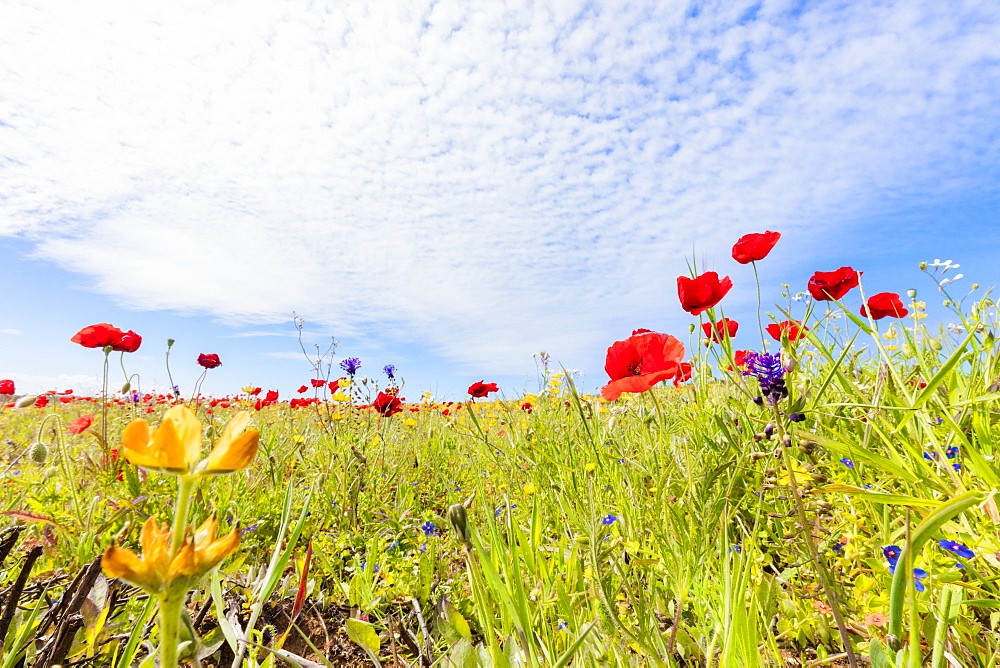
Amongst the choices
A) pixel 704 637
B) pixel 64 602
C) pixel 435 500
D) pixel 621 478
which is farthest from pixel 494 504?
pixel 64 602

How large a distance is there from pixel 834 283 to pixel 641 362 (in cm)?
91

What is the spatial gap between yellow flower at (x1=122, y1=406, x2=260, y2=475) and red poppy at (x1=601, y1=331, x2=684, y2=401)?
106 cm

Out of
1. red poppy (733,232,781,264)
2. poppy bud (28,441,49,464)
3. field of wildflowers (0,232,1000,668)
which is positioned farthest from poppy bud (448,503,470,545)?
poppy bud (28,441,49,464)

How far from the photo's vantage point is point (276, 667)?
1.30 meters

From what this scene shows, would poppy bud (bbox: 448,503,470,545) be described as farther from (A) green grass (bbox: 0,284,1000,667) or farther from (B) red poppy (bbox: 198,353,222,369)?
(B) red poppy (bbox: 198,353,222,369)

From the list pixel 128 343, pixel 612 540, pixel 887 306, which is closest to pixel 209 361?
pixel 128 343

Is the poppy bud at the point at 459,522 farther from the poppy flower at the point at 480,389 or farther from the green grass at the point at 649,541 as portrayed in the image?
the poppy flower at the point at 480,389

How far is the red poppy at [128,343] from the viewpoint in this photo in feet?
10.1

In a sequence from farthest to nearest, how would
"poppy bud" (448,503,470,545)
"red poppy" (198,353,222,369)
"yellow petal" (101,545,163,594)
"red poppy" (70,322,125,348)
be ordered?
"red poppy" (198,353,222,369) → "red poppy" (70,322,125,348) → "poppy bud" (448,503,470,545) → "yellow petal" (101,545,163,594)

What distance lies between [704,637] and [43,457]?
2249 millimetres

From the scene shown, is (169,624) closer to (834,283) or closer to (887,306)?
(834,283)

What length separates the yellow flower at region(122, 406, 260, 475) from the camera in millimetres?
442

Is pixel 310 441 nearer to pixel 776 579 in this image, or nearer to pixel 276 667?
pixel 276 667

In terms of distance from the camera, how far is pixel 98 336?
2.97m
